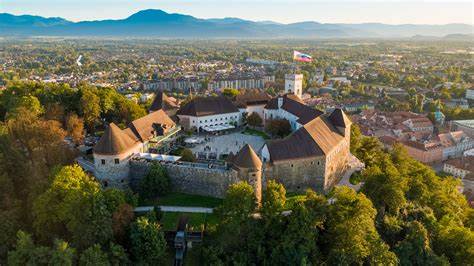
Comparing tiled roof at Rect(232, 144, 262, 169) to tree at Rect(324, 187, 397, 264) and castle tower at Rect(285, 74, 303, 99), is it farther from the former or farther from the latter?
castle tower at Rect(285, 74, 303, 99)

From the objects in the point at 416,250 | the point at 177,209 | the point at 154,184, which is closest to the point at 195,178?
the point at 177,209

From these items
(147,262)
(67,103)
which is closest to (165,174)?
(147,262)

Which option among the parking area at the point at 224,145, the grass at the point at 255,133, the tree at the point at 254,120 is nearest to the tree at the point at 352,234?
the parking area at the point at 224,145

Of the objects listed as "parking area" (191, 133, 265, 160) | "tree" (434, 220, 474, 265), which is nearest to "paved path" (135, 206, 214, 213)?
"parking area" (191, 133, 265, 160)

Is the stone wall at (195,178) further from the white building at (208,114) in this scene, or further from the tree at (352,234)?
the white building at (208,114)

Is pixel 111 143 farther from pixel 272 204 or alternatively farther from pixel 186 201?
pixel 272 204
